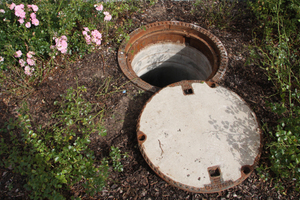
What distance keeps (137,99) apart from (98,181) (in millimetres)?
1043

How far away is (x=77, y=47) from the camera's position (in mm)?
2738

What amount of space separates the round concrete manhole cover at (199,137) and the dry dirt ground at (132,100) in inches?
5.5

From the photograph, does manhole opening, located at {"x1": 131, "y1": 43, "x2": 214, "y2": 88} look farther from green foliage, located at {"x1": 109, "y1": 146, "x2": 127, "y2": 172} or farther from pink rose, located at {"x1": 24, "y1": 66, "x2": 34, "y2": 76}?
green foliage, located at {"x1": 109, "y1": 146, "x2": 127, "y2": 172}

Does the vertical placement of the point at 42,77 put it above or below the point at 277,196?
above

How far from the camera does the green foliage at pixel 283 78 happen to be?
1.92 meters

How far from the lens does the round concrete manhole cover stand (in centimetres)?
198

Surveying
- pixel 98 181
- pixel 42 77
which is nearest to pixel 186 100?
pixel 98 181

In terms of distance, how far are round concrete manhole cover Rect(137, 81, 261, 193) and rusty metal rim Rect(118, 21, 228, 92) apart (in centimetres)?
28

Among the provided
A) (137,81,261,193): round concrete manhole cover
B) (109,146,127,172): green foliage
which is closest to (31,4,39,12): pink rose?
(137,81,261,193): round concrete manhole cover

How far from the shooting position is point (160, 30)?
10.4ft

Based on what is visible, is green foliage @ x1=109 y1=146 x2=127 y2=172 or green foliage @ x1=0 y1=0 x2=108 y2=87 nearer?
green foliage @ x1=109 y1=146 x2=127 y2=172

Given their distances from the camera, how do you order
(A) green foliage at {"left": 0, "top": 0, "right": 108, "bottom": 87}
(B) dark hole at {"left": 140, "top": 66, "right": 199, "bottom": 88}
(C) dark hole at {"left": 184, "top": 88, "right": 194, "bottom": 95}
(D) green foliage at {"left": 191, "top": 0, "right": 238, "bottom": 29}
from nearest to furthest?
1. (C) dark hole at {"left": 184, "top": 88, "right": 194, "bottom": 95}
2. (A) green foliage at {"left": 0, "top": 0, "right": 108, "bottom": 87}
3. (D) green foliage at {"left": 191, "top": 0, "right": 238, "bottom": 29}
4. (B) dark hole at {"left": 140, "top": 66, "right": 199, "bottom": 88}

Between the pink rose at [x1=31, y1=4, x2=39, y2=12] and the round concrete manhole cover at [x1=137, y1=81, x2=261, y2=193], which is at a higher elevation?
the pink rose at [x1=31, y1=4, x2=39, y2=12]

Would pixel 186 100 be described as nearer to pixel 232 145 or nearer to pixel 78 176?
pixel 232 145
